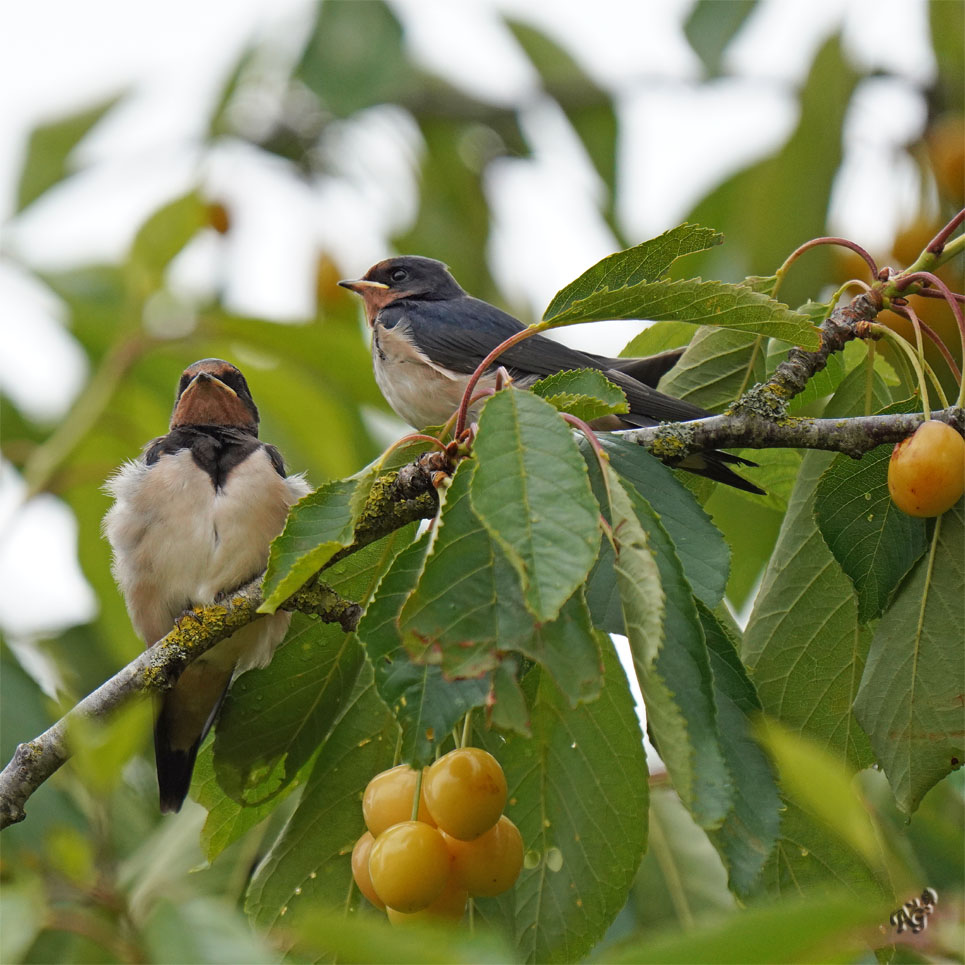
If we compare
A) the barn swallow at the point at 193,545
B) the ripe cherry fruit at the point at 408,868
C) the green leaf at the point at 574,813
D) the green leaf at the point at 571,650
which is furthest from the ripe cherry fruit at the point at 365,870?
the barn swallow at the point at 193,545

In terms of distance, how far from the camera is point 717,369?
3406 mm

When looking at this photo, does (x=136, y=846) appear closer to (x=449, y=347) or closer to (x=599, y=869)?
(x=449, y=347)

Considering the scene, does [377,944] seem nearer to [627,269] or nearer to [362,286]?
[627,269]

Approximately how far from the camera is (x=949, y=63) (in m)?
5.62

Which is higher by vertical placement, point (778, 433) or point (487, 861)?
point (778, 433)

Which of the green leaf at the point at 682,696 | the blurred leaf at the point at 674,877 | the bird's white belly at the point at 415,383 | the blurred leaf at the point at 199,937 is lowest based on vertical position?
the blurred leaf at the point at 674,877

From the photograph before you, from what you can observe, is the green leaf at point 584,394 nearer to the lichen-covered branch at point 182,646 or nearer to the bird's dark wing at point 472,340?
the lichen-covered branch at point 182,646

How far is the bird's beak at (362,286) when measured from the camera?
5.95m

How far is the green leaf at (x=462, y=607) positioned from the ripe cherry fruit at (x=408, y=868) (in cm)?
37

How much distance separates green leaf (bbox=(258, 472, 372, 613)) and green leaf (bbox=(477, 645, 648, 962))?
1.69ft

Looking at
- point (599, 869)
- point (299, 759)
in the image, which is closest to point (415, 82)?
point (299, 759)

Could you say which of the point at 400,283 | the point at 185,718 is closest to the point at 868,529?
the point at 185,718

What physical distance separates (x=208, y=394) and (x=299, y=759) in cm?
212

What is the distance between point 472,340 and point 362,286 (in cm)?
87
